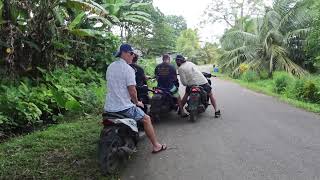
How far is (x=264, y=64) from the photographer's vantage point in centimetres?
2564

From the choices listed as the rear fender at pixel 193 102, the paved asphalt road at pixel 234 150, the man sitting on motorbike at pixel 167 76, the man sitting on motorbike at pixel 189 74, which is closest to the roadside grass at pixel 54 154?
the paved asphalt road at pixel 234 150

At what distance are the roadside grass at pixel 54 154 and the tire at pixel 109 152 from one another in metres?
0.16

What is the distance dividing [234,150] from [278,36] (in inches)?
776

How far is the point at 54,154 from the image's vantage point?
6344mm

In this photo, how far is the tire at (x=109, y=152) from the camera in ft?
17.6

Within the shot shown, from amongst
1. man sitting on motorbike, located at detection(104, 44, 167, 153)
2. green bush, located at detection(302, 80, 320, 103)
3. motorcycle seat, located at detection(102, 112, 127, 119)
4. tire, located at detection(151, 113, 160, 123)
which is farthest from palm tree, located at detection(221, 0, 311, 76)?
motorcycle seat, located at detection(102, 112, 127, 119)

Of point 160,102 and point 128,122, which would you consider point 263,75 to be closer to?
point 160,102

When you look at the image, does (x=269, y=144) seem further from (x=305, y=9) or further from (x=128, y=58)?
(x=305, y=9)

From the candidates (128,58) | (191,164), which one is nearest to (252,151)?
(191,164)

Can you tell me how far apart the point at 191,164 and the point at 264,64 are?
21.1 meters

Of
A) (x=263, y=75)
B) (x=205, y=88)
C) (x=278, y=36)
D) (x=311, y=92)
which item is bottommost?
(x=311, y=92)

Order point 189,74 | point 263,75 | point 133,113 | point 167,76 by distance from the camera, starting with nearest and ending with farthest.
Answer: point 133,113, point 167,76, point 189,74, point 263,75

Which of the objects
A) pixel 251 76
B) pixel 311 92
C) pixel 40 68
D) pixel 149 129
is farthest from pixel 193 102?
pixel 251 76

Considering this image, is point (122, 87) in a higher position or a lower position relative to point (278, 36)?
lower
